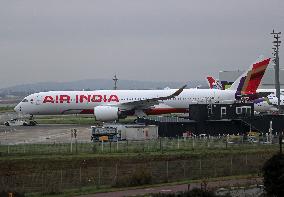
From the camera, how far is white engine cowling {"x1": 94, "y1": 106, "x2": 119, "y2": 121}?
207ft

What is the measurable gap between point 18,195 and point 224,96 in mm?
48489

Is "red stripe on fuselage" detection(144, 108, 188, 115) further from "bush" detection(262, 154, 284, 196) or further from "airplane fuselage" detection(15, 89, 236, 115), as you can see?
"bush" detection(262, 154, 284, 196)

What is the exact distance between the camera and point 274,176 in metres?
22.6

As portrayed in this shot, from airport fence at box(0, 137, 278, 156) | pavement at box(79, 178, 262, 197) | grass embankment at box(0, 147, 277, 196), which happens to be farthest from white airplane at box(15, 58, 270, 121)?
pavement at box(79, 178, 262, 197)

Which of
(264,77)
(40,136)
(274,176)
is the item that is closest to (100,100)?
(40,136)

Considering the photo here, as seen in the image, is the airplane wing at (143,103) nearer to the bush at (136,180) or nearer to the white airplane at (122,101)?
the white airplane at (122,101)

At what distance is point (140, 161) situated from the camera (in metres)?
36.2

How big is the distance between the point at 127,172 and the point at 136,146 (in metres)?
8.83

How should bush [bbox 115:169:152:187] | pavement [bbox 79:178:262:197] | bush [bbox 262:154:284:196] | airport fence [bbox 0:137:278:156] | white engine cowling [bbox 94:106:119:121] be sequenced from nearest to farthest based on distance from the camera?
bush [bbox 262:154:284:196] < pavement [bbox 79:178:262:197] < bush [bbox 115:169:152:187] < airport fence [bbox 0:137:278:156] < white engine cowling [bbox 94:106:119:121]

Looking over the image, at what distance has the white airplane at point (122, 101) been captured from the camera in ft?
219

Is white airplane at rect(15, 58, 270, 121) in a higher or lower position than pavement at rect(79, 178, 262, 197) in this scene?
higher

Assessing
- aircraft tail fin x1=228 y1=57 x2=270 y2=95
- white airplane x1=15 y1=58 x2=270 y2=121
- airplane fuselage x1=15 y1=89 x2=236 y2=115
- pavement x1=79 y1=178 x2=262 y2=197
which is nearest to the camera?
pavement x1=79 y1=178 x2=262 y2=197

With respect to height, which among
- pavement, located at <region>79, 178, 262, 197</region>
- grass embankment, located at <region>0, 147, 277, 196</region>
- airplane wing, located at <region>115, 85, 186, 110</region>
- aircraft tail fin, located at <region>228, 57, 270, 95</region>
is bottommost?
pavement, located at <region>79, 178, 262, 197</region>

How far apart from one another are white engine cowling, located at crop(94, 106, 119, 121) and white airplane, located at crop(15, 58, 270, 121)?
0.45 meters
